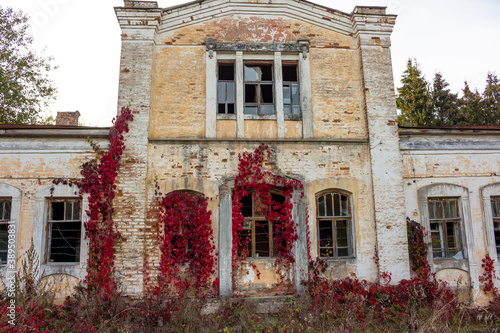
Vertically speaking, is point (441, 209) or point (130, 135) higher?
point (130, 135)

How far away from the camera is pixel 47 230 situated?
28.4ft

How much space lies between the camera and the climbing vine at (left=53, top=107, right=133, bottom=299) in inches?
317

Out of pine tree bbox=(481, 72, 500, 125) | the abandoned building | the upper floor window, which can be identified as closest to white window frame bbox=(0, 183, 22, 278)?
the abandoned building

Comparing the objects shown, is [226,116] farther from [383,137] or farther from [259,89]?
[383,137]

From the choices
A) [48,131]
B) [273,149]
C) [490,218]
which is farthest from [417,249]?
[48,131]

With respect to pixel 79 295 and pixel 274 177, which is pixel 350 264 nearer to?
pixel 274 177

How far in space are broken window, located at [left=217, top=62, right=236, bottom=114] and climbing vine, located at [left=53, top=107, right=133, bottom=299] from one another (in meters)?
2.34

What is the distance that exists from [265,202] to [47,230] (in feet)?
17.5

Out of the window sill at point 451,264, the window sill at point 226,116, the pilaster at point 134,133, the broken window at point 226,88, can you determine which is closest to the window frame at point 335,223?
the window sill at point 451,264

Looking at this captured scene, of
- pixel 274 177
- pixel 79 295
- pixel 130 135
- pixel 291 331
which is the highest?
pixel 130 135

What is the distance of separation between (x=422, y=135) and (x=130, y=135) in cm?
757

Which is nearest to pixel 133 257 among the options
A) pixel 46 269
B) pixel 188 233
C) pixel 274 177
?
pixel 188 233

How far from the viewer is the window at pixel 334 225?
29.7ft

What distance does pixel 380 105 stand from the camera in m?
9.46
